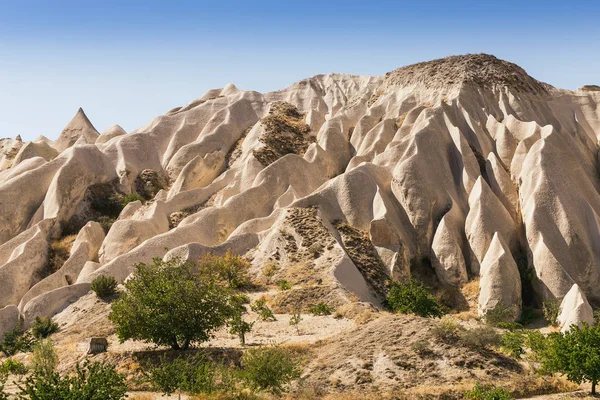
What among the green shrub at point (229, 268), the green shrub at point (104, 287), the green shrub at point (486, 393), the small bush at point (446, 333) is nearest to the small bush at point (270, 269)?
the green shrub at point (229, 268)

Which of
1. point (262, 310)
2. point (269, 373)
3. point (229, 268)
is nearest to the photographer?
point (269, 373)

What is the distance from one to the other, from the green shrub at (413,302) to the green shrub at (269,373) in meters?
11.5

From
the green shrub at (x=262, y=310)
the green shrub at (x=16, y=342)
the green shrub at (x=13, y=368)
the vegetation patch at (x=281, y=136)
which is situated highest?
the vegetation patch at (x=281, y=136)

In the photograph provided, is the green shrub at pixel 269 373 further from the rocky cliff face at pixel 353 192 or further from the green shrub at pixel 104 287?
the green shrub at pixel 104 287

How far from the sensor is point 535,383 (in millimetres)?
18312

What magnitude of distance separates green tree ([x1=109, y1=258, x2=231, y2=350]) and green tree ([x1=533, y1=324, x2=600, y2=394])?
9273 millimetres

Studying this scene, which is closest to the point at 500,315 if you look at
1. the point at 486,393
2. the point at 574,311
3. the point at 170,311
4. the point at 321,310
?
the point at 574,311

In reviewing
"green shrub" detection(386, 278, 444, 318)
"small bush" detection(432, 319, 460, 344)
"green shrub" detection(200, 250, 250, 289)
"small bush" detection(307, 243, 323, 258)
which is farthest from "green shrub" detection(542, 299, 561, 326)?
"green shrub" detection(200, 250, 250, 289)

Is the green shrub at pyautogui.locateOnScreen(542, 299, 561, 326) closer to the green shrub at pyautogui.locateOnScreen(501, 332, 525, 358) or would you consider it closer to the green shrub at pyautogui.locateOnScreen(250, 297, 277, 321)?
the green shrub at pyautogui.locateOnScreen(501, 332, 525, 358)

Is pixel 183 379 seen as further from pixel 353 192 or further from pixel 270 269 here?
pixel 353 192

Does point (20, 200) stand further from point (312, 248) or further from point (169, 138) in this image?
point (312, 248)

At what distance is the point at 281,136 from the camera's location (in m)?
48.9

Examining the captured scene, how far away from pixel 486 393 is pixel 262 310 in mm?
11187

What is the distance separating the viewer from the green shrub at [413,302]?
28438 mm
